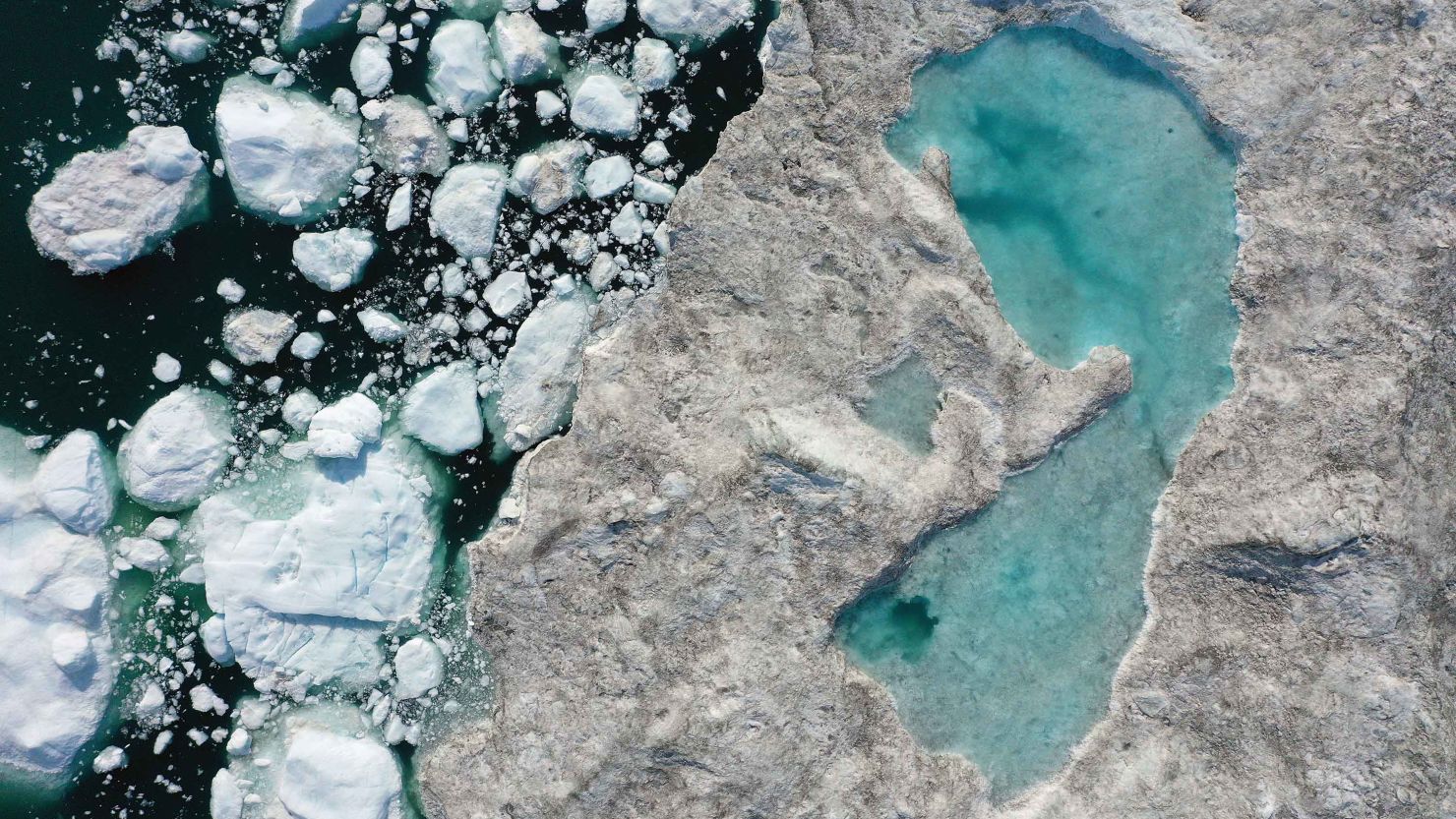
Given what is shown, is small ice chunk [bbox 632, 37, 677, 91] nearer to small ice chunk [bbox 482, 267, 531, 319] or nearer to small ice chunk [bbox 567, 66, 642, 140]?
small ice chunk [bbox 567, 66, 642, 140]

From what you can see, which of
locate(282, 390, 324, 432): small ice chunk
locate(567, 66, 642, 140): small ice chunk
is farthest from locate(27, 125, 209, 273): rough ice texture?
locate(567, 66, 642, 140): small ice chunk

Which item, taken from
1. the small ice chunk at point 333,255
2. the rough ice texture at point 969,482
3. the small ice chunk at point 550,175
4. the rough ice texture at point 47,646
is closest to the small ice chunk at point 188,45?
the small ice chunk at point 333,255

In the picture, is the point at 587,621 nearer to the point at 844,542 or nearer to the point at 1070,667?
the point at 844,542

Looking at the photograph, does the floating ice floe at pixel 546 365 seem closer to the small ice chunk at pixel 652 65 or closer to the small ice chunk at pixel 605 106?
the small ice chunk at pixel 605 106

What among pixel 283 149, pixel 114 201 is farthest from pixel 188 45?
pixel 114 201

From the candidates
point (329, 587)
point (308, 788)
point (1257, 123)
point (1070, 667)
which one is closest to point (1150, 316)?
point (1257, 123)

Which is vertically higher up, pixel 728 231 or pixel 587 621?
pixel 728 231
